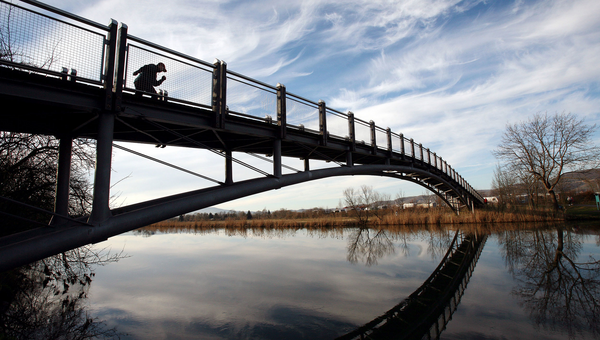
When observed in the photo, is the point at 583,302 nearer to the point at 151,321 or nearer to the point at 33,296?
the point at 151,321

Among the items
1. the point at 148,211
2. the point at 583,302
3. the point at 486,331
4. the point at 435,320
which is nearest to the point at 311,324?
the point at 435,320

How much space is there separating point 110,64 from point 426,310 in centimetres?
771

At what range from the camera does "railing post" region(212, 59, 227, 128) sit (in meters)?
5.84

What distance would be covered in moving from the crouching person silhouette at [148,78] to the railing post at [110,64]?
405mm

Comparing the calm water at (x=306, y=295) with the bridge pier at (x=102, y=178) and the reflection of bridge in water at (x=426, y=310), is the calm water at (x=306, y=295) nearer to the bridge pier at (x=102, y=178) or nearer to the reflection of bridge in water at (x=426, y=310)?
the reflection of bridge in water at (x=426, y=310)

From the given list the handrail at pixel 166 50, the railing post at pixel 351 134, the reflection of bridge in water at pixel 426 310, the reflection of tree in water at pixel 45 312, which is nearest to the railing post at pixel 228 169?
the handrail at pixel 166 50

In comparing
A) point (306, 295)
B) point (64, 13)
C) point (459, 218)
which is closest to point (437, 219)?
point (459, 218)

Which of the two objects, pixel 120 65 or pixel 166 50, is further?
pixel 166 50

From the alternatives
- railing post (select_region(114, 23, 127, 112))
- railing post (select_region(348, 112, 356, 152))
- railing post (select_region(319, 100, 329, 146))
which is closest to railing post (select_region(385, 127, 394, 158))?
railing post (select_region(348, 112, 356, 152))

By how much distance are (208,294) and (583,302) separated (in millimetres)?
9013

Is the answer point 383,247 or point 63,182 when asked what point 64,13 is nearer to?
point 63,182

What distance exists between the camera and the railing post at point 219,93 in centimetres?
584

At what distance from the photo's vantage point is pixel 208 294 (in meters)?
8.03

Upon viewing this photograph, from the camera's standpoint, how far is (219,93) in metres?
5.89
